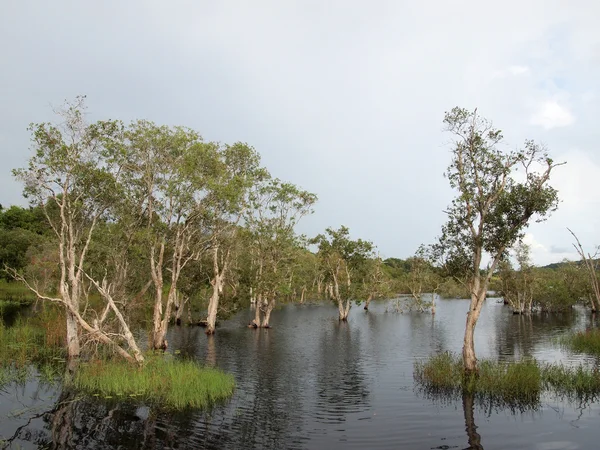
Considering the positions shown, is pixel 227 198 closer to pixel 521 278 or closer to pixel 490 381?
pixel 490 381

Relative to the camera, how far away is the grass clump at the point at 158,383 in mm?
20625

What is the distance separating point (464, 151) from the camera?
26578mm

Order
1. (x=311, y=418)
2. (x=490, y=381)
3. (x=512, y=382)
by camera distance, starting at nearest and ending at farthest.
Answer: (x=311, y=418) → (x=512, y=382) → (x=490, y=381)

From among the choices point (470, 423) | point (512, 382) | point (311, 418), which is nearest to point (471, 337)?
point (512, 382)

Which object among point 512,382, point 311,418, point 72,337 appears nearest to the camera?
point 311,418

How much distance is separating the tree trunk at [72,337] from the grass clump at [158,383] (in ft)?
13.4

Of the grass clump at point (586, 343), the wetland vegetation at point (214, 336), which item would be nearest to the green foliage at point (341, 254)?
the wetland vegetation at point (214, 336)

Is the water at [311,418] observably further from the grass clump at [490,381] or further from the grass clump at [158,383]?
the grass clump at [490,381]

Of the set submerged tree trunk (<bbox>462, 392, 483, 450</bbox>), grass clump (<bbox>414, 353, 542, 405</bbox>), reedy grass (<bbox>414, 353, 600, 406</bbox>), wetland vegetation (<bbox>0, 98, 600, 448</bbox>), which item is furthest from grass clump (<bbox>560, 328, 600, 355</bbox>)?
submerged tree trunk (<bbox>462, 392, 483, 450</bbox>)

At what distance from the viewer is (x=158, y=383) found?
21.5 metres

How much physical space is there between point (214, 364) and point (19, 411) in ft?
45.4

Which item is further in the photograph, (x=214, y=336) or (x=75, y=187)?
(x=214, y=336)

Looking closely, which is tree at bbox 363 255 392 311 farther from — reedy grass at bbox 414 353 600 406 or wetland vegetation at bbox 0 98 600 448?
reedy grass at bbox 414 353 600 406

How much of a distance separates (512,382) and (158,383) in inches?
728
